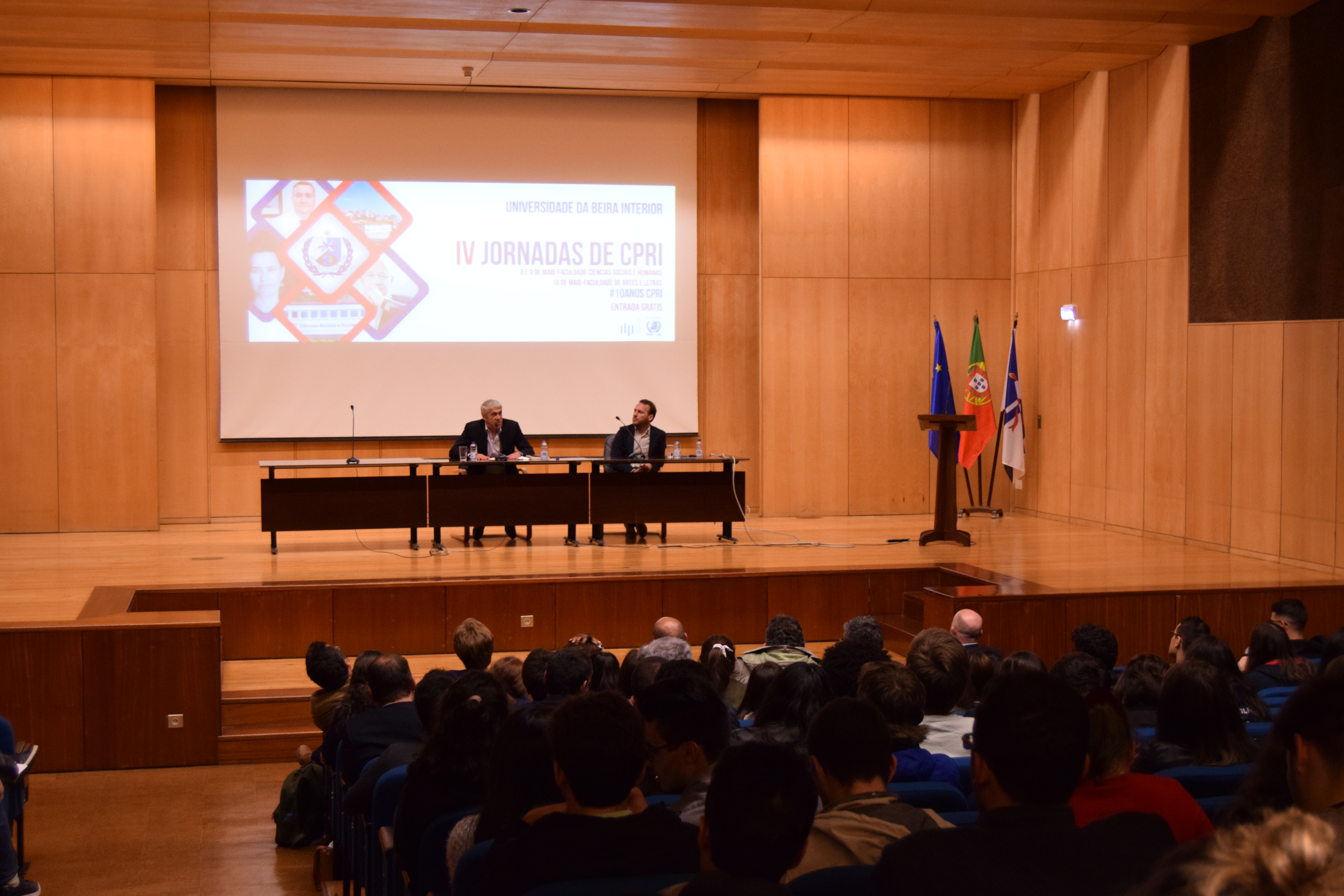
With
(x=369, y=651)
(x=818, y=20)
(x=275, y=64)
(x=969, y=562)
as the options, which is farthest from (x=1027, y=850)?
(x=275, y=64)

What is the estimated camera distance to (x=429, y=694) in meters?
3.28

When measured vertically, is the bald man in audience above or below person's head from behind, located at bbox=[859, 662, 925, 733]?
below

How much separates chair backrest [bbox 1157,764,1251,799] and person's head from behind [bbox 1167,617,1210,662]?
1.77m

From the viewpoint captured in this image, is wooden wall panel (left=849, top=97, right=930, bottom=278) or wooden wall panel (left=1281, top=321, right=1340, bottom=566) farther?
wooden wall panel (left=849, top=97, right=930, bottom=278)

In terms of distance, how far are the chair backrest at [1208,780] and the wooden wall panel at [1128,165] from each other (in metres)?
7.42

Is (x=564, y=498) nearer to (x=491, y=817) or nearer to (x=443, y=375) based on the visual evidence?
(x=443, y=375)

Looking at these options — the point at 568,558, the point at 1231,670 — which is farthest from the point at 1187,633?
the point at 568,558

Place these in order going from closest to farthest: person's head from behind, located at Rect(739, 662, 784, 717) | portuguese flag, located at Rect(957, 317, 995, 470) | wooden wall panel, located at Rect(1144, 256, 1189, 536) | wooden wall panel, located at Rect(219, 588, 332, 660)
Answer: person's head from behind, located at Rect(739, 662, 784, 717), wooden wall panel, located at Rect(219, 588, 332, 660), wooden wall panel, located at Rect(1144, 256, 1189, 536), portuguese flag, located at Rect(957, 317, 995, 470)

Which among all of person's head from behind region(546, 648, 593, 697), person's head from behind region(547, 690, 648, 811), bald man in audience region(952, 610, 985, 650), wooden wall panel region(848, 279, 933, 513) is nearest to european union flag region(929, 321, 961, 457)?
wooden wall panel region(848, 279, 933, 513)

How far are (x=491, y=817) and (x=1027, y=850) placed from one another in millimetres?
1061

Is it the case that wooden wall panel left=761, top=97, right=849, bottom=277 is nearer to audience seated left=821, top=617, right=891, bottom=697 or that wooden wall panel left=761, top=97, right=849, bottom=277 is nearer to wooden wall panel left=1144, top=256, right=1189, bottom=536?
wooden wall panel left=1144, top=256, right=1189, bottom=536

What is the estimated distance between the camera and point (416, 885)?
261 centimetres

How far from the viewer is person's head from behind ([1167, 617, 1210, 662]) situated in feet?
14.4

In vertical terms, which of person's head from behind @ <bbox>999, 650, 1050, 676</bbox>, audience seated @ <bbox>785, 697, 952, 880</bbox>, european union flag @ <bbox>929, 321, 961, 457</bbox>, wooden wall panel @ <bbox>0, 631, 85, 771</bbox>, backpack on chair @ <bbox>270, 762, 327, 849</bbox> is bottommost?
backpack on chair @ <bbox>270, 762, 327, 849</bbox>
